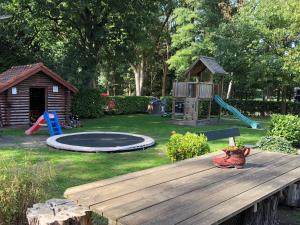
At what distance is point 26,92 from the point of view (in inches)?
664

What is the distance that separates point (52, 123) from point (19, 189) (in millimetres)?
10923

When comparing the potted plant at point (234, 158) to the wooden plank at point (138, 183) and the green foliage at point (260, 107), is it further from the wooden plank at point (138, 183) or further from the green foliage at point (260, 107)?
the green foliage at point (260, 107)

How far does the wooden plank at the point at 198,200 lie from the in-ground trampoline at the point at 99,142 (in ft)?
21.3

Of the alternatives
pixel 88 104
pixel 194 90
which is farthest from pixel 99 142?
pixel 88 104

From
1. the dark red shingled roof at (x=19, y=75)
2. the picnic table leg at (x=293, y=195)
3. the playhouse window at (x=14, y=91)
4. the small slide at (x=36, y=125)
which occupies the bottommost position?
the picnic table leg at (x=293, y=195)

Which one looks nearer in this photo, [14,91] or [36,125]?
[36,125]

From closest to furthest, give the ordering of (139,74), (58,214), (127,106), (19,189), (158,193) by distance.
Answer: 1. (58,214)
2. (158,193)
3. (19,189)
4. (127,106)
5. (139,74)

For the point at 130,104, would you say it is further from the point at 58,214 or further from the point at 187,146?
the point at 58,214

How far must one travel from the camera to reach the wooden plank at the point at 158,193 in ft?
10.9

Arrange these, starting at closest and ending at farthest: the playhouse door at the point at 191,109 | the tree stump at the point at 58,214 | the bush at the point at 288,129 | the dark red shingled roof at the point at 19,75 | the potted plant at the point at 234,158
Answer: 1. the tree stump at the point at 58,214
2. the potted plant at the point at 234,158
3. the bush at the point at 288,129
4. the dark red shingled roof at the point at 19,75
5. the playhouse door at the point at 191,109

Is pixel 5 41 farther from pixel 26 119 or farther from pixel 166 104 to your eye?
pixel 166 104

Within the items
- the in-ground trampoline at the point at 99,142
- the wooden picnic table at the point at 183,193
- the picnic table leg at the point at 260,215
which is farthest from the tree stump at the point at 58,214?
the in-ground trampoline at the point at 99,142

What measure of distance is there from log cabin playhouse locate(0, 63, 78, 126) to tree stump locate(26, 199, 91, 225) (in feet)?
44.7

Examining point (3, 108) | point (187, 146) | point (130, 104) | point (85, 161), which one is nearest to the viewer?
point (187, 146)
